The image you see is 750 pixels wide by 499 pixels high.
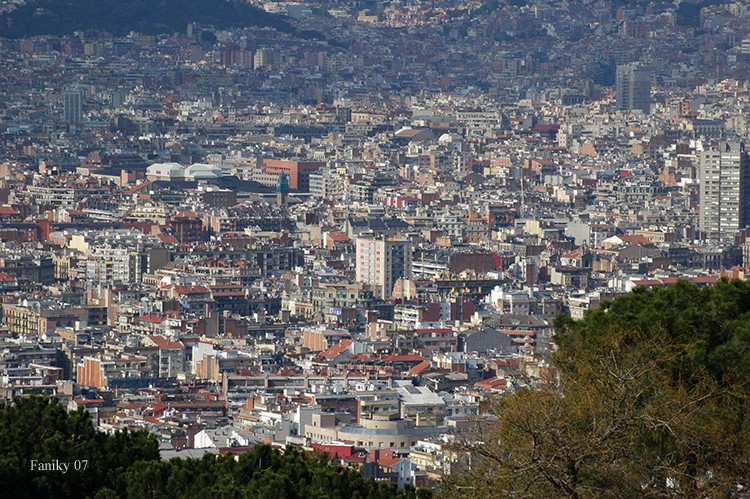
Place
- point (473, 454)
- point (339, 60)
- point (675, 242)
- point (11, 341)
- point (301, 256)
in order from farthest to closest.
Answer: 1. point (339, 60)
2. point (675, 242)
3. point (301, 256)
4. point (11, 341)
5. point (473, 454)

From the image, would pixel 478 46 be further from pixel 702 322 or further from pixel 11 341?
pixel 702 322

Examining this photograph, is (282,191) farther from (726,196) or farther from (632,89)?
(632,89)

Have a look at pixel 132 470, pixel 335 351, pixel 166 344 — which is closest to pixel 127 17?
pixel 166 344

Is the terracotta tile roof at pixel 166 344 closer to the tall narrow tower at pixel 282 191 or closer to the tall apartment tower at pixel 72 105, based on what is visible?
the tall narrow tower at pixel 282 191

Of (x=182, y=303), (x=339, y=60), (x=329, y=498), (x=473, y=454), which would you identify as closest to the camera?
(x=473, y=454)

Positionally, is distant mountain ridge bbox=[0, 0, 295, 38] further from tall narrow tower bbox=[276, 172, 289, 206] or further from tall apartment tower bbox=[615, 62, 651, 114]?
tall narrow tower bbox=[276, 172, 289, 206]

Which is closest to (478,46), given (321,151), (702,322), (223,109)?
(223,109)
